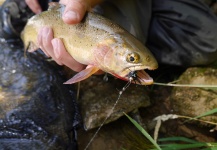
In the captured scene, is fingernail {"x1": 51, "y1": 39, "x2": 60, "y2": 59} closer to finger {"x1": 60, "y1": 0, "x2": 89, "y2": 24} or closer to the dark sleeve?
finger {"x1": 60, "y1": 0, "x2": 89, "y2": 24}

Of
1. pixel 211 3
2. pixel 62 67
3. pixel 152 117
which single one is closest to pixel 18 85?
pixel 62 67

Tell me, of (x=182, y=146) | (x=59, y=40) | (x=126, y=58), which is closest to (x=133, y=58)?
(x=126, y=58)

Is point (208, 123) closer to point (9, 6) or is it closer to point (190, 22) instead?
point (190, 22)

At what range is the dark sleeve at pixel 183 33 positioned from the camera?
3029 millimetres

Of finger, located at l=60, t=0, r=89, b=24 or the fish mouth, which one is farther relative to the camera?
finger, located at l=60, t=0, r=89, b=24

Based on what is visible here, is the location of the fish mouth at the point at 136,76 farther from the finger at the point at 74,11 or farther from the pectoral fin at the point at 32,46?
the pectoral fin at the point at 32,46

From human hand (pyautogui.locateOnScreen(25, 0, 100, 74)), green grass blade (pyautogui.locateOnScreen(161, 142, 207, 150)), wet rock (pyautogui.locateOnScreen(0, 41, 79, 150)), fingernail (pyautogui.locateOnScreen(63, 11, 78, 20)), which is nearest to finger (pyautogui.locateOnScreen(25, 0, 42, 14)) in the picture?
wet rock (pyautogui.locateOnScreen(0, 41, 79, 150))

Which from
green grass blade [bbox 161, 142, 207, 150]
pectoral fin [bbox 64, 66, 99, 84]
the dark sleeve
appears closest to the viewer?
pectoral fin [bbox 64, 66, 99, 84]

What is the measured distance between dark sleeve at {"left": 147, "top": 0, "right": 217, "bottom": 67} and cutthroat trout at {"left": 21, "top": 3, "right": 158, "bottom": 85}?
124 centimetres

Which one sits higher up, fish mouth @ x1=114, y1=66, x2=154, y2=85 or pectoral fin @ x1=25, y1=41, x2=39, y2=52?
fish mouth @ x1=114, y1=66, x2=154, y2=85

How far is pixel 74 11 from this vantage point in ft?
6.57

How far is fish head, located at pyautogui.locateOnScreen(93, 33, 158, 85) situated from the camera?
5.77 ft

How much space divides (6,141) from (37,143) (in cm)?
22

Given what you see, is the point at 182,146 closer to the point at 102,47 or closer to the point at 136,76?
the point at 136,76
